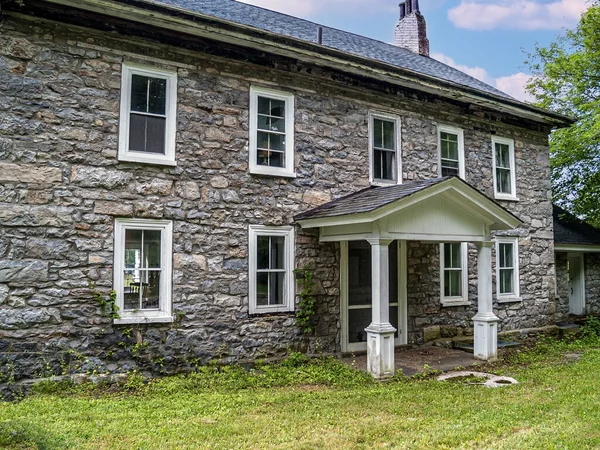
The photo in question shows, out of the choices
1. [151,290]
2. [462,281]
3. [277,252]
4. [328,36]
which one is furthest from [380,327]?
[328,36]

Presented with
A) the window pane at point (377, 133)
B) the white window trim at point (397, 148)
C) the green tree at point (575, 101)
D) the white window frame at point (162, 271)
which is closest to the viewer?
the white window frame at point (162, 271)

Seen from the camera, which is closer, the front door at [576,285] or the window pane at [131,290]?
the window pane at [131,290]

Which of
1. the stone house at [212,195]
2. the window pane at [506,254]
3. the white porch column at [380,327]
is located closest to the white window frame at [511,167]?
the window pane at [506,254]

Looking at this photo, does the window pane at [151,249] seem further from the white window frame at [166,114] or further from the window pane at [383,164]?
the window pane at [383,164]

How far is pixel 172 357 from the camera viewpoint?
686 cm

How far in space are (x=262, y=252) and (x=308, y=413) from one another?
9.88 feet

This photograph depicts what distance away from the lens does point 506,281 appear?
10883mm

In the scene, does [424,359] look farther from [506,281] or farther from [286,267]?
[506,281]

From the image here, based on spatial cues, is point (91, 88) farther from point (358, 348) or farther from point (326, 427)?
point (358, 348)

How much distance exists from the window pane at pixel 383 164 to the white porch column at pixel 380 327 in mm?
2315

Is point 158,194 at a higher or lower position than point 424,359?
higher

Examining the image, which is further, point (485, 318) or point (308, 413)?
point (485, 318)

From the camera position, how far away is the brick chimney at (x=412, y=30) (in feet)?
46.7

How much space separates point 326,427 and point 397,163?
5.71 metres
